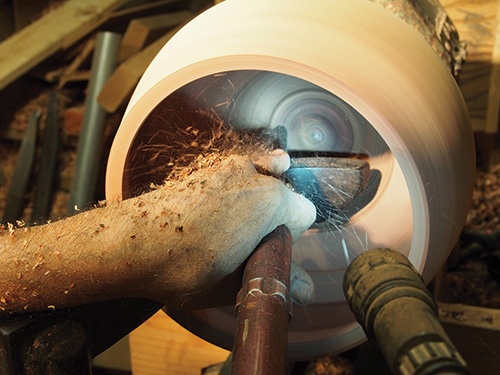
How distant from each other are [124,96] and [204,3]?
0.80 meters

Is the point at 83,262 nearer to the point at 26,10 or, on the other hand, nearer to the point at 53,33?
the point at 53,33

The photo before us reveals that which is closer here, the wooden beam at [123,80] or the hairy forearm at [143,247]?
the hairy forearm at [143,247]

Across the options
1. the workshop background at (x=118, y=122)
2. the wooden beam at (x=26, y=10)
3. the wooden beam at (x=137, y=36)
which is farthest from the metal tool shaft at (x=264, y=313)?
the wooden beam at (x=26, y=10)

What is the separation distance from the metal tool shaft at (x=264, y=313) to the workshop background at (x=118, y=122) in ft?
1.94

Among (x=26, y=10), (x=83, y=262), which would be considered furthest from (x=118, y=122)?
(x=83, y=262)

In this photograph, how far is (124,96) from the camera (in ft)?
6.57

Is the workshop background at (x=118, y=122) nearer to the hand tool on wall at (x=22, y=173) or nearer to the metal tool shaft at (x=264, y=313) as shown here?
the hand tool on wall at (x=22, y=173)

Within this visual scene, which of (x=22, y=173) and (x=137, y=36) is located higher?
(x=137, y=36)

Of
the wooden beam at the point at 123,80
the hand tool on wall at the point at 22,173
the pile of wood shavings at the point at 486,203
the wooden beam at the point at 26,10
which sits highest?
the wooden beam at the point at 26,10

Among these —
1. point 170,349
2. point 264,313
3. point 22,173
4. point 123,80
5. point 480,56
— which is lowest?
point 264,313

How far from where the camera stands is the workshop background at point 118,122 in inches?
52.8

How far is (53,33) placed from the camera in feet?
7.53

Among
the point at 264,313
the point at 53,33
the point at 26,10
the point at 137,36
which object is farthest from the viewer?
the point at 26,10

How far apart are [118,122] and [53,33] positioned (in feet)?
1.84
